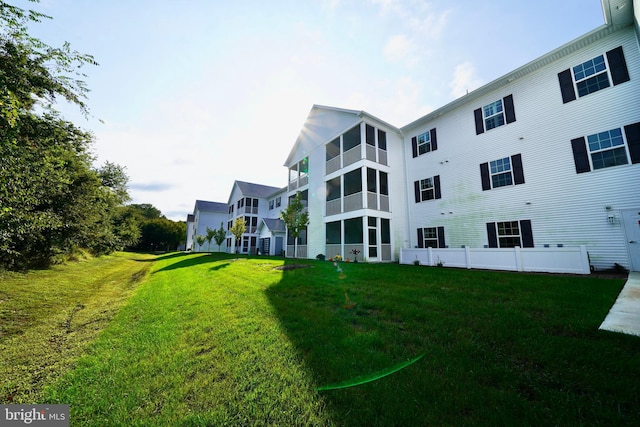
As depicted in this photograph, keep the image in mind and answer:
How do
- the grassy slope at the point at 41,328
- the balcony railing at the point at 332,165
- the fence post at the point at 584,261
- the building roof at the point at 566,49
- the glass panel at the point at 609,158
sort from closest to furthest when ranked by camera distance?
the grassy slope at the point at 41,328 → the fence post at the point at 584,261 → the building roof at the point at 566,49 → the glass panel at the point at 609,158 → the balcony railing at the point at 332,165

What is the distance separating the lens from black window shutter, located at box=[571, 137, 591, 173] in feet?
31.6

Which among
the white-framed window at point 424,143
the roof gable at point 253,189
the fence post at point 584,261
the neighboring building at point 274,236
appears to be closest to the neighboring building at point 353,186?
the white-framed window at point 424,143

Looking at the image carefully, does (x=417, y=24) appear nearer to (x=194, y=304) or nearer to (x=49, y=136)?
(x=194, y=304)

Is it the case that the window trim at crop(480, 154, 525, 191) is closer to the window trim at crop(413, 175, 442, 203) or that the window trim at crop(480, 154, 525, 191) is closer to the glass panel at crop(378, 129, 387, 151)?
the window trim at crop(413, 175, 442, 203)

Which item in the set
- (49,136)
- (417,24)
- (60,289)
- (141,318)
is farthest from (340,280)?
(49,136)

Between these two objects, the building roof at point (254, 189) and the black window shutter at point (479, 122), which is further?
the building roof at point (254, 189)

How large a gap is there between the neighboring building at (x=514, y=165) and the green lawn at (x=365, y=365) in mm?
6363

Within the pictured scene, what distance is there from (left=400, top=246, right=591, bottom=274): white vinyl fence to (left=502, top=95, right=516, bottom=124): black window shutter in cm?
678

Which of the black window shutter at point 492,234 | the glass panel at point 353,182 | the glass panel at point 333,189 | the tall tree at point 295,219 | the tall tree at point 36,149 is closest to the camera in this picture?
the tall tree at point 36,149

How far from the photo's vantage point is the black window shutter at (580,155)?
9.63 meters

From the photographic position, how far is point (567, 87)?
1036cm

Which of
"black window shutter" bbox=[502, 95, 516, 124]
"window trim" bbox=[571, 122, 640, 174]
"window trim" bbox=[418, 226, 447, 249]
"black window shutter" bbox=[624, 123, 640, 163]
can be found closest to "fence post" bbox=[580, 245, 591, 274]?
"window trim" bbox=[571, 122, 640, 174]

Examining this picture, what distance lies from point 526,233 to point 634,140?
4.71m

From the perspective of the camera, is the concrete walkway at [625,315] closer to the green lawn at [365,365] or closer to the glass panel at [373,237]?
the green lawn at [365,365]
